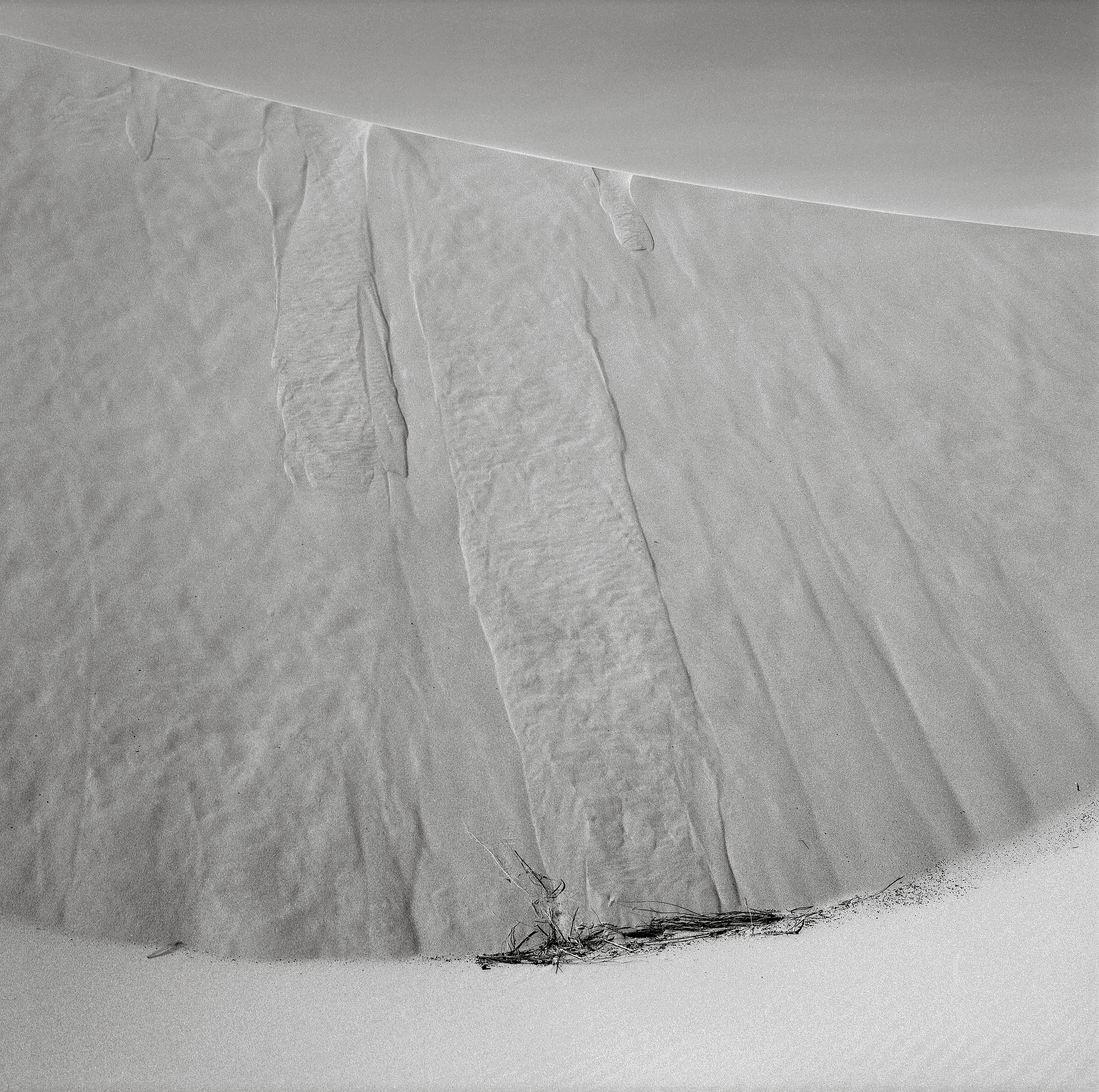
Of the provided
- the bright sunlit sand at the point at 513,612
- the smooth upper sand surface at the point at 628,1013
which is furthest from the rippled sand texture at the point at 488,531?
the smooth upper sand surface at the point at 628,1013

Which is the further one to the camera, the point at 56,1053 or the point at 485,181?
the point at 485,181

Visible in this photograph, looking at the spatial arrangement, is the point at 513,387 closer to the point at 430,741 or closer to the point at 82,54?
the point at 430,741

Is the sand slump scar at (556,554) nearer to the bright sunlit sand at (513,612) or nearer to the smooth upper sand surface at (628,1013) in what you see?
the bright sunlit sand at (513,612)

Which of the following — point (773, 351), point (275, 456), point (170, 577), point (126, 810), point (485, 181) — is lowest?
Result: point (126, 810)

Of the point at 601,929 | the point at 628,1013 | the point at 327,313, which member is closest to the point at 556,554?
the point at 601,929

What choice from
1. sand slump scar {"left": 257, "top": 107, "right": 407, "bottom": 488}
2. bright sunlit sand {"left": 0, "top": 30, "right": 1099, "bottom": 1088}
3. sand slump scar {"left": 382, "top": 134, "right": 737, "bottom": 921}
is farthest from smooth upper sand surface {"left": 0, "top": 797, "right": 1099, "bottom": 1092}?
sand slump scar {"left": 257, "top": 107, "right": 407, "bottom": 488}

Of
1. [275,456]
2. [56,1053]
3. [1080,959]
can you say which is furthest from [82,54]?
[1080,959]

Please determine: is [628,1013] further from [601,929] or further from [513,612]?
[513,612]
